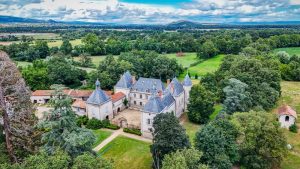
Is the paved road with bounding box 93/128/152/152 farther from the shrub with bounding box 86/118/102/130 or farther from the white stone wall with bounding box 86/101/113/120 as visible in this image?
the white stone wall with bounding box 86/101/113/120

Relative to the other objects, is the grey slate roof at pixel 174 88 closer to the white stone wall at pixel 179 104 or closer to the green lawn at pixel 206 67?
the white stone wall at pixel 179 104

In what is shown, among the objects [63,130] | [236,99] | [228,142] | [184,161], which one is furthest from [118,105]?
[184,161]

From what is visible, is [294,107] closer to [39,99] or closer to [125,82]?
[125,82]

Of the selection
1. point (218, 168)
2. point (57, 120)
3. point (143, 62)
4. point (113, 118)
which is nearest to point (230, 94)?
point (218, 168)

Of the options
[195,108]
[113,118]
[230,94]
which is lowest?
[113,118]

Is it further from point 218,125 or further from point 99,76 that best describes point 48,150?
point 99,76
